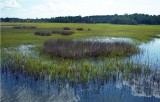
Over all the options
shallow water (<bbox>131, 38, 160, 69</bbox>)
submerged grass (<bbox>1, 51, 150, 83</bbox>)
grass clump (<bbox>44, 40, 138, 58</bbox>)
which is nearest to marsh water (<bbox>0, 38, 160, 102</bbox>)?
submerged grass (<bbox>1, 51, 150, 83</bbox>)

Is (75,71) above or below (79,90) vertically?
above

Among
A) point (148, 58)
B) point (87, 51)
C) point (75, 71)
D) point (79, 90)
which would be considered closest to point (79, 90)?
point (79, 90)

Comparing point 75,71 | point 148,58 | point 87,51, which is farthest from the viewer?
point 87,51

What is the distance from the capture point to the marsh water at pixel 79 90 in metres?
12.2

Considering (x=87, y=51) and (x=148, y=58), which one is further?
(x=87, y=51)

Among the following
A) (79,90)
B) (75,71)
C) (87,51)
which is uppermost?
(87,51)

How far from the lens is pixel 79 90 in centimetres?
1328

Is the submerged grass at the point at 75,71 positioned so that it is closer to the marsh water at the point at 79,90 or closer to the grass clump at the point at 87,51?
the marsh water at the point at 79,90

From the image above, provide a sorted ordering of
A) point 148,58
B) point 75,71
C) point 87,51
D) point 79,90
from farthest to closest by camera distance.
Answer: point 87,51
point 148,58
point 75,71
point 79,90

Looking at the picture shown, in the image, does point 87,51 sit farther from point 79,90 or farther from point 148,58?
point 79,90

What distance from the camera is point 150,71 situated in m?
16.8

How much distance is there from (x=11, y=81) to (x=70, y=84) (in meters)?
3.97

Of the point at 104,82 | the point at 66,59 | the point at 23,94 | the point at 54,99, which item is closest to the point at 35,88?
the point at 23,94

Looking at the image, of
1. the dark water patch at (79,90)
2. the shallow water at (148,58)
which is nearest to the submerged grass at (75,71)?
the dark water patch at (79,90)
